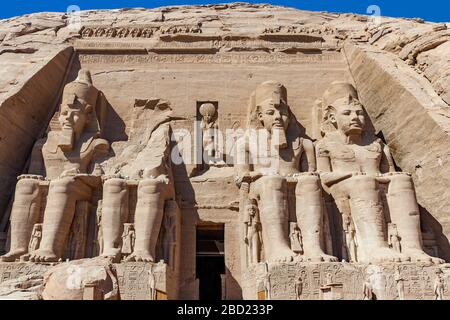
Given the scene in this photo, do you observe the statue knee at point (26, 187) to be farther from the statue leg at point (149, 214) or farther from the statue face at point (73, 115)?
the statue leg at point (149, 214)

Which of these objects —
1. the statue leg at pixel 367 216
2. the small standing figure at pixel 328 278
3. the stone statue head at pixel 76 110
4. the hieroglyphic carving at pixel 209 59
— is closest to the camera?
the small standing figure at pixel 328 278

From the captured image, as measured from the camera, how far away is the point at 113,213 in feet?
19.1

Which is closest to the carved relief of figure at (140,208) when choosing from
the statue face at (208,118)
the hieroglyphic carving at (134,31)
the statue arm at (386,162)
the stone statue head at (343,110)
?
the statue face at (208,118)

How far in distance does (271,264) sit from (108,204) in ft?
6.69

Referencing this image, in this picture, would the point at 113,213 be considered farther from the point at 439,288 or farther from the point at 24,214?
the point at 439,288

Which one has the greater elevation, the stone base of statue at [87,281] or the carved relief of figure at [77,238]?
the carved relief of figure at [77,238]

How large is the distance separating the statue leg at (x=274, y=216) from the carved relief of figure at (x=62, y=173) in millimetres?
2106

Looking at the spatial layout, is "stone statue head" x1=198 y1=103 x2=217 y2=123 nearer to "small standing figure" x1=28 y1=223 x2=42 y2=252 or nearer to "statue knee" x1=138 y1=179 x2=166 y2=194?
"statue knee" x1=138 y1=179 x2=166 y2=194

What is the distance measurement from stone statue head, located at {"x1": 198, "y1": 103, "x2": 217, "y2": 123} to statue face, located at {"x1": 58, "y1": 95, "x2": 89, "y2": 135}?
5.70ft

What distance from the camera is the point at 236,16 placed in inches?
369

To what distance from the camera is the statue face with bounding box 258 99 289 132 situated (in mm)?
6785

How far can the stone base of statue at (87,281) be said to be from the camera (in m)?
4.50
